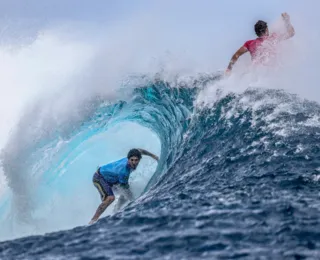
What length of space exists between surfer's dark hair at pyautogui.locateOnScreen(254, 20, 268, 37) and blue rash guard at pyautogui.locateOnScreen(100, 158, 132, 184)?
120 inches

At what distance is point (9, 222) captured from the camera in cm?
1064

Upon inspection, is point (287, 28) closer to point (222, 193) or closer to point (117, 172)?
point (117, 172)

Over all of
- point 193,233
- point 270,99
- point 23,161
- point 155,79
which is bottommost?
point 193,233

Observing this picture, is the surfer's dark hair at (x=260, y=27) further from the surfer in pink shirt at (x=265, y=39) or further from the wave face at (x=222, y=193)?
the wave face at (x=222, y=193)

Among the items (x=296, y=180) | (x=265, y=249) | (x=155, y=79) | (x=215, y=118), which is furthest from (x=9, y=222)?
(x=265, y=249)

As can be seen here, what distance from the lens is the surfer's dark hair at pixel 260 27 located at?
7.32 metres

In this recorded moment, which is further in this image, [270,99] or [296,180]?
[270,99]

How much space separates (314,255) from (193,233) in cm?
92

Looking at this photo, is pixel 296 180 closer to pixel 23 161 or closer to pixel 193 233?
pixel 193 233

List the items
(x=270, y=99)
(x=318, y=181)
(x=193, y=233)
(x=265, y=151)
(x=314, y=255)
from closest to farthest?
(x=314, y=255) < (x=193, y=233) < (x=318, y=181) < (x=265, y=151) < (x=270, y=99)

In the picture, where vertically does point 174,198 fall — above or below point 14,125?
below

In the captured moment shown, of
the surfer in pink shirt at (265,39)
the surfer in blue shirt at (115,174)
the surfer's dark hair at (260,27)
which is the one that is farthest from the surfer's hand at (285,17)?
the surfer in blue shirt at (115,174)

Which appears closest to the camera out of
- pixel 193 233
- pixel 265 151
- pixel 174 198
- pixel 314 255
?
pixel 314 255

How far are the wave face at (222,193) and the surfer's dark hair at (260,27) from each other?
0.98 metres
